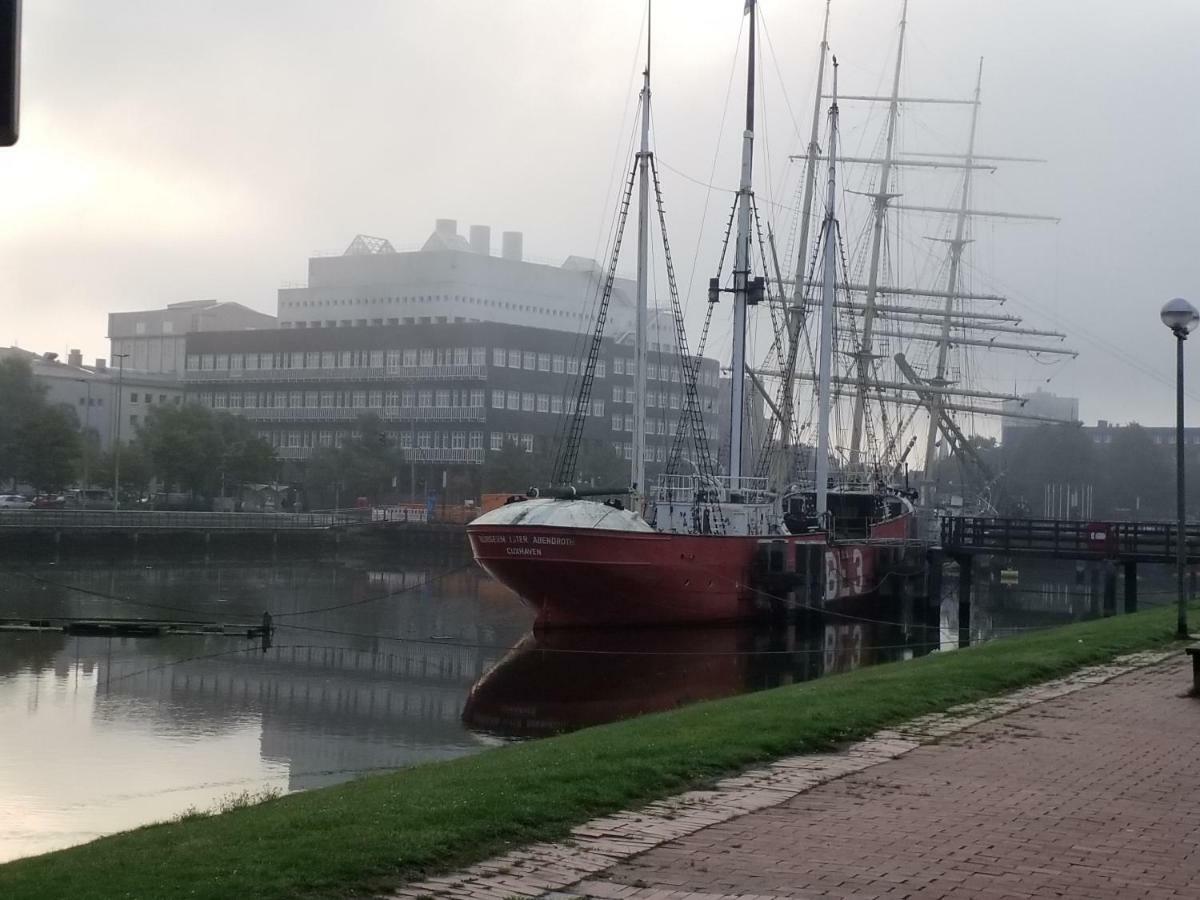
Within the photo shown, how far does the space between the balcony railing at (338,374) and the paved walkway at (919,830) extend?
10216 centimetres

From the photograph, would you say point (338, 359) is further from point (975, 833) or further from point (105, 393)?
point (975, 833)

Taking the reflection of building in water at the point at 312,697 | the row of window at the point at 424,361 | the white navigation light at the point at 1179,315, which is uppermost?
the row of window at the point at 424,361

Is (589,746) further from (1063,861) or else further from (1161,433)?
(1161,433)

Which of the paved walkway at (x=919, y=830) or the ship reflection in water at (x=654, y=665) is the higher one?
the paved walkway at (x=919, y=830)

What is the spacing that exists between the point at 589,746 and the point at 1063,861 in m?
6.28

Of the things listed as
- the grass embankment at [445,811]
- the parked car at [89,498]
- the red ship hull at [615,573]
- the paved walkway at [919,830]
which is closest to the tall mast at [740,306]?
the red ship hull at [615,573]

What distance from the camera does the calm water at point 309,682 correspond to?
2003 centimetres

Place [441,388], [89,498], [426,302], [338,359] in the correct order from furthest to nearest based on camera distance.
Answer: [426,302] → [338,359] → [441,388] → [89,498]

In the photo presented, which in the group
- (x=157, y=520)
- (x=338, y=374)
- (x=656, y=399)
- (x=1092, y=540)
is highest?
(x=338, y=374)

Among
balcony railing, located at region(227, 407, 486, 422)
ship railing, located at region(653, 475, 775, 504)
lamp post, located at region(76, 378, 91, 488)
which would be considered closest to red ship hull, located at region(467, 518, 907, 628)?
ship railing, located at region(653, 475, 775, 504)

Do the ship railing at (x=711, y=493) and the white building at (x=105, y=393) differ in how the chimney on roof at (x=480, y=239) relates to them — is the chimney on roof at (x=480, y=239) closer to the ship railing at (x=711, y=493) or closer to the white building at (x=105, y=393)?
the white building at (x=105, y=393)

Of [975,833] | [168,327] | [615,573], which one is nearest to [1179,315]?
[975,833]

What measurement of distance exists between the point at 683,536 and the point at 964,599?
13.2 meters

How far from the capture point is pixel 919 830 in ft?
34.5
